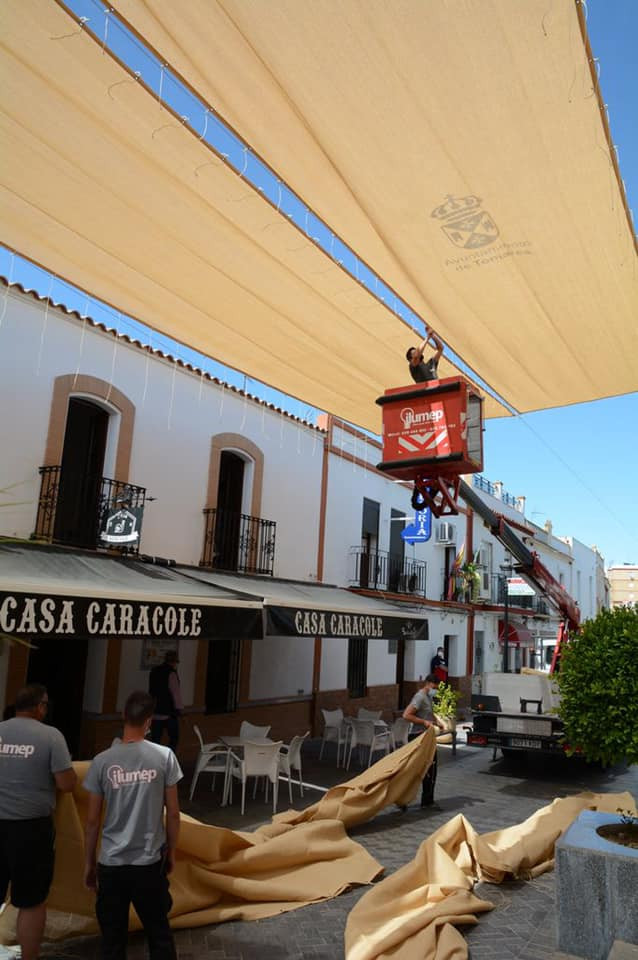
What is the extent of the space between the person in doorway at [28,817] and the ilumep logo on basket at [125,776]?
1.72 ft

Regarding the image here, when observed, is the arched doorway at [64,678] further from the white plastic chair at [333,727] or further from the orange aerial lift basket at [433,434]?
the orange aerial lift basket at [433,434]

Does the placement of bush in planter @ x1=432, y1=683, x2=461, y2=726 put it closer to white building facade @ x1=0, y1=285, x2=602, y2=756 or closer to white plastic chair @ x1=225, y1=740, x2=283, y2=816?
white building facade @ x1=0, y1=285, x2=602, y2=756

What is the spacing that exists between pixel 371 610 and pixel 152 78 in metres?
8.27

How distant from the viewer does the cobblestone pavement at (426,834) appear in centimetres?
445

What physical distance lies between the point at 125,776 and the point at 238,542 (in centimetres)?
948

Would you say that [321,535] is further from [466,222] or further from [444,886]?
[466,222]

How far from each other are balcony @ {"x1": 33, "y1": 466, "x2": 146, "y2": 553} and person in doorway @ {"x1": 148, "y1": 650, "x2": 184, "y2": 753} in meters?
1.91

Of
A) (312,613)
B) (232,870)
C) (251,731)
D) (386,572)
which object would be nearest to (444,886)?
(232,870)

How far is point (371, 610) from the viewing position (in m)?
10.9

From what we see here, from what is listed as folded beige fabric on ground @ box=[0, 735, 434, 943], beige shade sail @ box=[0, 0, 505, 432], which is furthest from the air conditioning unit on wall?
folded beige fabric on ground @ box=[0, 735, 434, 943]

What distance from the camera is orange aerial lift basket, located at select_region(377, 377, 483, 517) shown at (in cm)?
616

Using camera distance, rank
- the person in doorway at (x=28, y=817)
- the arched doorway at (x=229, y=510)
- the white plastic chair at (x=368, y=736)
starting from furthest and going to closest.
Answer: the arched doorway at (x=229, y=510) < the white plastic chair at (x=368, y=736) < the person in doorway at (x=28, y=817)

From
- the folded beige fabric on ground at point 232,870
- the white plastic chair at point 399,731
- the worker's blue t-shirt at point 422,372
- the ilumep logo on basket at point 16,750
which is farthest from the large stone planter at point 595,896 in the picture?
the white plastic chair at point 399,731

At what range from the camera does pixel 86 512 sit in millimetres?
10258
